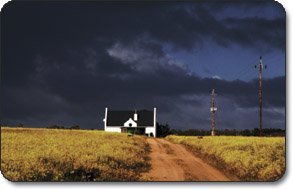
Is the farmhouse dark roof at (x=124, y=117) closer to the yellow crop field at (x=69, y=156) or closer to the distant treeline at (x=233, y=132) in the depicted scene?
the yellow crop field at (x=69, y=156)

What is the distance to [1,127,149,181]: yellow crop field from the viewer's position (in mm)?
12055

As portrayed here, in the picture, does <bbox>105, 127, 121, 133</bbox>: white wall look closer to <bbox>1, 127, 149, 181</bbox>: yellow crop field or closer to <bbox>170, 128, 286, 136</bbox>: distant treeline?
<bbox>1, 127, 149, 181</bbox>: yellow crop field

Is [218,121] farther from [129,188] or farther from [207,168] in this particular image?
[129,188]

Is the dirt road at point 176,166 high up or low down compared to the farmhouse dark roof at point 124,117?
down

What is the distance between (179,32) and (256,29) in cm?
141

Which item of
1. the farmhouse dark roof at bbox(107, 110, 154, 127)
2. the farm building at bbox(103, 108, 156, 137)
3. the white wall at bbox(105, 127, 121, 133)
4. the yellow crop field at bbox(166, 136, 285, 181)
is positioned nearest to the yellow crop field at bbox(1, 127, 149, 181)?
the white wall at bbox(105, 127, 121, 133)

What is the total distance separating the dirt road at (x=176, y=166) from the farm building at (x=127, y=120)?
49 centimetres

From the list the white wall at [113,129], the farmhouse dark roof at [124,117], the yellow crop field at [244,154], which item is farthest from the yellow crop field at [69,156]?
the yellow crop field at [244,154]

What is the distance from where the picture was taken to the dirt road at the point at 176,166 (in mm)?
12367

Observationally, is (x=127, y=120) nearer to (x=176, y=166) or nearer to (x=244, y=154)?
(x=176, y=166)

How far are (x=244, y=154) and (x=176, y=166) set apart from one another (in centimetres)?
144

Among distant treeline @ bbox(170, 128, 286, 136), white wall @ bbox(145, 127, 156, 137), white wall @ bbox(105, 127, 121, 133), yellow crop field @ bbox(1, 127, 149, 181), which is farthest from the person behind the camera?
white wall @ bbox(145, 127, 156, 137)

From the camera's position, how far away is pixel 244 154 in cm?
1338

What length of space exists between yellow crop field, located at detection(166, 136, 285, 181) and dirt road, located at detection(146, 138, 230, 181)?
0.23 metres
